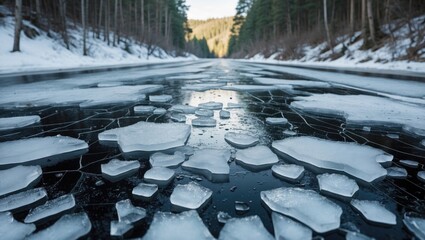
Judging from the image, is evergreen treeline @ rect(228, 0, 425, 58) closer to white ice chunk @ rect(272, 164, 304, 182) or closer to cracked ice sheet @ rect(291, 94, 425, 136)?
cracked ice sheet @ rect(291, 94, 425, 136)

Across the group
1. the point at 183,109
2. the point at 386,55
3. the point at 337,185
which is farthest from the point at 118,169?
the point at 386,55

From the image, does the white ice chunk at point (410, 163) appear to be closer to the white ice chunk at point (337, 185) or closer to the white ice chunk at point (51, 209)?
the white ice chunk at point (337, 185)

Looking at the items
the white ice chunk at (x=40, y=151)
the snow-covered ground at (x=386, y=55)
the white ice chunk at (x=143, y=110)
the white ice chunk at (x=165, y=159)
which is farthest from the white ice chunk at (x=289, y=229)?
the snow-covered ground at (x=386, y=55)

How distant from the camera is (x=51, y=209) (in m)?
1.06

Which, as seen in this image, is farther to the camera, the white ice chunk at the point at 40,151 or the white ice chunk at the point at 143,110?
the white ice chunk at the point at 143,110

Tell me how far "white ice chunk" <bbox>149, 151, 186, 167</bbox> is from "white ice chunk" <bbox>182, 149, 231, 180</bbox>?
67 mm

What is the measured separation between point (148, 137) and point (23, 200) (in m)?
0.96

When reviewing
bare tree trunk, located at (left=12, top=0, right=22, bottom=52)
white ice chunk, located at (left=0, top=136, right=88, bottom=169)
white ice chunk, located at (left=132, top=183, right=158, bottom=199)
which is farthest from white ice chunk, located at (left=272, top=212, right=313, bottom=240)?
bare tree trunk, located at (left=12, top=0, right=22, bottom=52)

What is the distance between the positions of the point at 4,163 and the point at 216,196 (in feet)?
4.68

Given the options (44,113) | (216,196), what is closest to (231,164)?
(216,196)

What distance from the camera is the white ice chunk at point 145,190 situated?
1.20m

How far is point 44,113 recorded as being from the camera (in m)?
2.90

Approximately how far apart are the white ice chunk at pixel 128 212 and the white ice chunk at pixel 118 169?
1.01 ft

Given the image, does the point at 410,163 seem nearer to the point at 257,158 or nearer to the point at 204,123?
the point at 257,158
